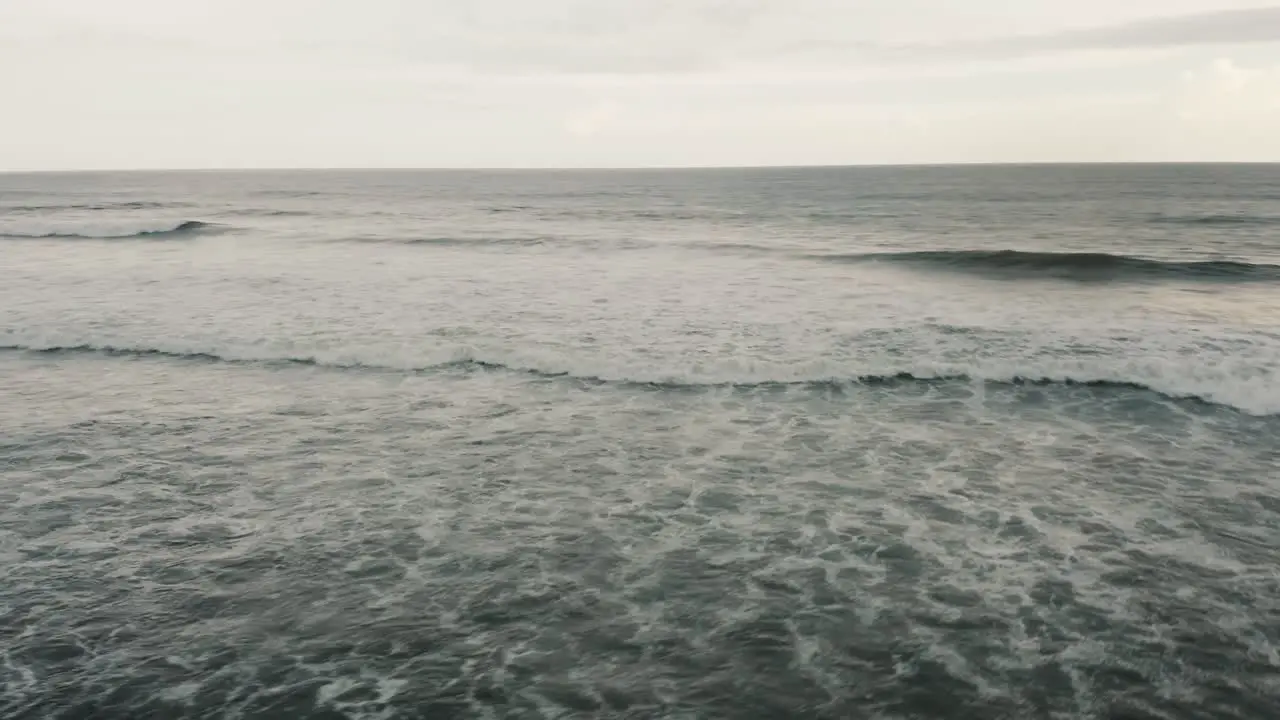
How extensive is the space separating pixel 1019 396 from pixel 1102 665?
1025cm

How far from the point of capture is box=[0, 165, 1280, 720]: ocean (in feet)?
26.1

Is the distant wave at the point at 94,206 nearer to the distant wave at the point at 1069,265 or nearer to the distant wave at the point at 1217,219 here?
the distant wave at the point at 1069,265

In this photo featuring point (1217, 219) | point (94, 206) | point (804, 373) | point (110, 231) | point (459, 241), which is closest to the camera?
point (804, 373)

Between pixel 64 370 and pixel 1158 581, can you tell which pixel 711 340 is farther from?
pixel 64 370

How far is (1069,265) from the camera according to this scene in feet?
119

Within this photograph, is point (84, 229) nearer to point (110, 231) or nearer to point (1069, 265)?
point (110, 231)

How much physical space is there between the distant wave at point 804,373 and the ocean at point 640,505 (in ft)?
0.33

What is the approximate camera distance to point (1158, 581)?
974 centimetres

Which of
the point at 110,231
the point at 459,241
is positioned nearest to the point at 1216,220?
the point at 459,241

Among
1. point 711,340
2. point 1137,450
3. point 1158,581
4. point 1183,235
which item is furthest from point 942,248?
point 1158,581

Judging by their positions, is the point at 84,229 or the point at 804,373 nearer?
the point at 804,373

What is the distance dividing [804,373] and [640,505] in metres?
7.97

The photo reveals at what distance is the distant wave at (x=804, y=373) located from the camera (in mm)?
17141

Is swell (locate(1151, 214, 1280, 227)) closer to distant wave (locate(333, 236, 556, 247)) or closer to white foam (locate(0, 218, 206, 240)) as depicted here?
distant wave (locate(333, 236, 556, 247))
